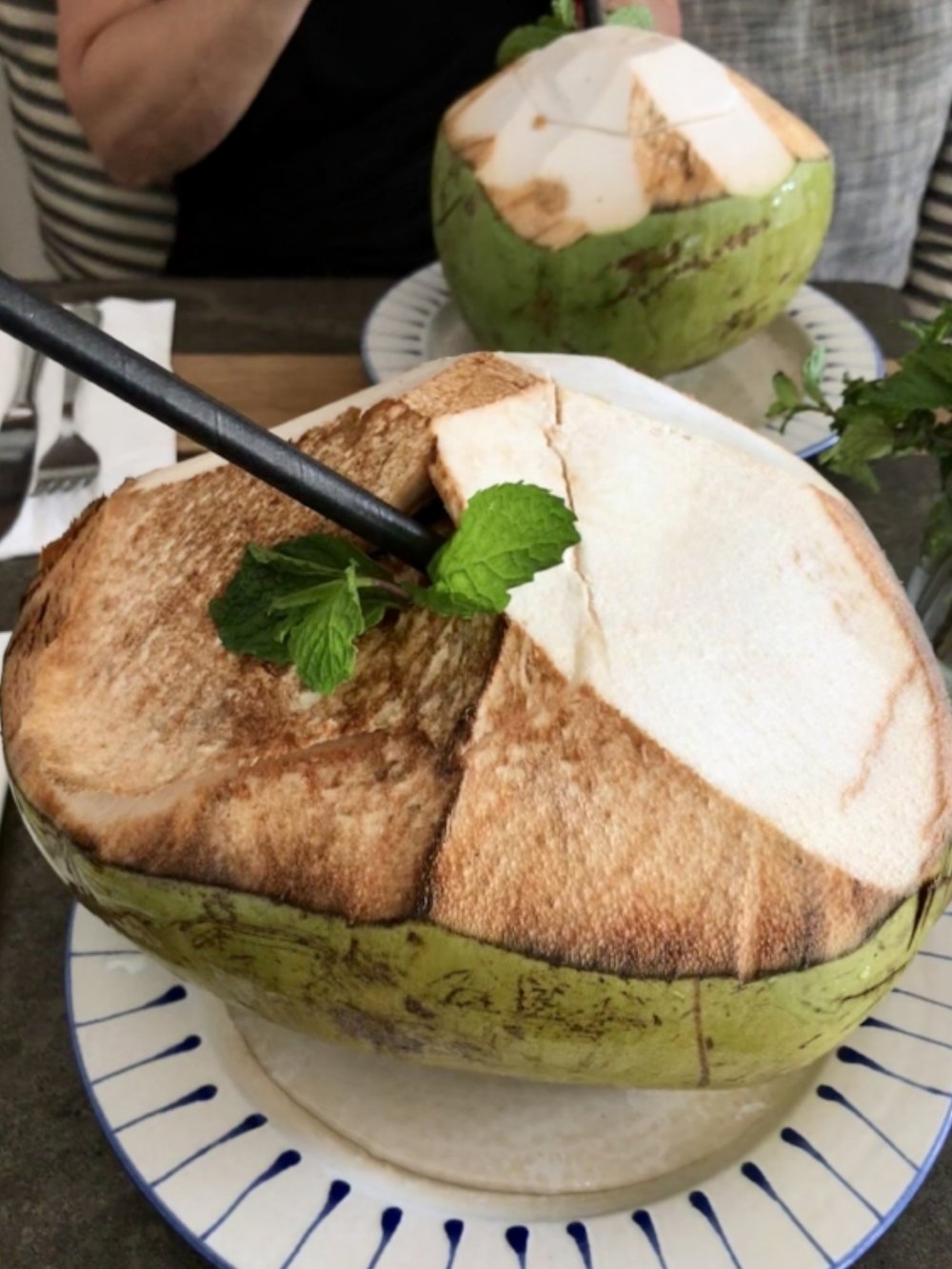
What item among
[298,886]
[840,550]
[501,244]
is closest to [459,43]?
[501,244]

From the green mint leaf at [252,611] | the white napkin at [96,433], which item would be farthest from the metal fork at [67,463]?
the green mint leaf at [252,611]

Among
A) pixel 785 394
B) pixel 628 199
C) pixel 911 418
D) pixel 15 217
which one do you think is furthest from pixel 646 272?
pixel 15 217

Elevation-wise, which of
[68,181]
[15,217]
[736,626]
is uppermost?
[736,626]

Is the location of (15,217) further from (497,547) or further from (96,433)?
(497,547)

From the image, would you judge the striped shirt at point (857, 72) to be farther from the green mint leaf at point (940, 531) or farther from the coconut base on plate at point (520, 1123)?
the coconut base on plate at point (520, 1123)

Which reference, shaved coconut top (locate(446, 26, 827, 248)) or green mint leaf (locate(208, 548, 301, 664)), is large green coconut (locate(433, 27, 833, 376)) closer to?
shaved coconut top (locate(446, 26, 827, 248))

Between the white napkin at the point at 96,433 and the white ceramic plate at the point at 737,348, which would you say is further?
the white ceramic plate at the point at 737,348
